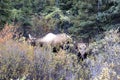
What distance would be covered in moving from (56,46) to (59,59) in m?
2.62

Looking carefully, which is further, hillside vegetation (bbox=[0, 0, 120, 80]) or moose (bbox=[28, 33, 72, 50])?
moose (bbox=[28, 33, 72, 50])

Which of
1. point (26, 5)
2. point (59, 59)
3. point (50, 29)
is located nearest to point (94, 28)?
point (50, 29)

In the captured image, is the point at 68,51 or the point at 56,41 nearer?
the point at 68,51

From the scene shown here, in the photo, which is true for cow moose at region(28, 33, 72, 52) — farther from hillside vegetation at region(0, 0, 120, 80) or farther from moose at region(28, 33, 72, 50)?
hillside vegetation at region(0, 0, 120, 80)

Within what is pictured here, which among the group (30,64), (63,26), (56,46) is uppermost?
(30,64)

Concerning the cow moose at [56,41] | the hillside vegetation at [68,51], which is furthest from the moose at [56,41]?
the hillside vegetation at [68,51]

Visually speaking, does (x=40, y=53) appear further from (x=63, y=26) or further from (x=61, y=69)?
(x=63, y=26)

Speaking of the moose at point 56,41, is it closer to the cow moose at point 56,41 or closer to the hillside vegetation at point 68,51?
the cow moose at point 56,41

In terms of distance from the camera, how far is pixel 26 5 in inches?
901

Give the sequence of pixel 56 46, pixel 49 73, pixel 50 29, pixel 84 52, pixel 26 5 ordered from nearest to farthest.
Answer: pixel 49 73
pixel 84 52
pixel 56 46
pixel 50 29
pixel 26 5

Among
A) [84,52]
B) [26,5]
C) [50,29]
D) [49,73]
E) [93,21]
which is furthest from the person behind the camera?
[26,5]

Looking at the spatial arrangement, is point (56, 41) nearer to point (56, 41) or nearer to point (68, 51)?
point (56, 41)

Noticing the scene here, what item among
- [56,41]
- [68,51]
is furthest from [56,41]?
[68,51]

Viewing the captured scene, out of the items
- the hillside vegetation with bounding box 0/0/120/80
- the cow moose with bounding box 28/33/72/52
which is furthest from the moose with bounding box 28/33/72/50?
the hillside vegetation with bounding box 0/0/120/80
